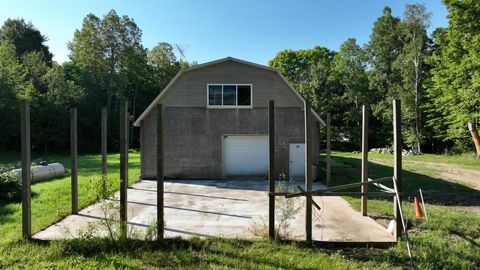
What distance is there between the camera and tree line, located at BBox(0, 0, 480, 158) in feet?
82.1

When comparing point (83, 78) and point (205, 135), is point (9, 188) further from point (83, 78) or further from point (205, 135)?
point (83, 78)

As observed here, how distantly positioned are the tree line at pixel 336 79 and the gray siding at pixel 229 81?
1633 cm

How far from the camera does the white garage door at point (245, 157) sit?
45.0 feet

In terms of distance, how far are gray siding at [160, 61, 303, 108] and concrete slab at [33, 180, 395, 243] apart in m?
4.13

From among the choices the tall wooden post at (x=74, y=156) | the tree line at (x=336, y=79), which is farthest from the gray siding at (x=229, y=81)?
the tree line at (x=336, y=79)

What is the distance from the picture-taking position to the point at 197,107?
1347 centimetres

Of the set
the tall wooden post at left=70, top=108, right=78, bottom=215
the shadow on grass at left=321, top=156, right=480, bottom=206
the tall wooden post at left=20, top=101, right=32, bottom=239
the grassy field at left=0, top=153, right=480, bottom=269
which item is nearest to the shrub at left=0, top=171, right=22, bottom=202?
the tall wooden post at left=70, top=108, right=78, bottom=215

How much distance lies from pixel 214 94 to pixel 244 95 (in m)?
1.27

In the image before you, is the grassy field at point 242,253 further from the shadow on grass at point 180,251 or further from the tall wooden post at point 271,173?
the tall wooden post at point 271,173

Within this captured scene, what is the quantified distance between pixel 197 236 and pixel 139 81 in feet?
132

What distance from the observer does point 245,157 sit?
45.1 ft

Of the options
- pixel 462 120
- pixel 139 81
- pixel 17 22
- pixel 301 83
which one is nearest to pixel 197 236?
pixel 462 120

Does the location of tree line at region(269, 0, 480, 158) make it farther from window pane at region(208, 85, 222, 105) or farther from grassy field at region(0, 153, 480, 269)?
grassy field at region(0, 153, 480, 269)

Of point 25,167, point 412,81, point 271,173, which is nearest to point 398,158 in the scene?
point 271,173
